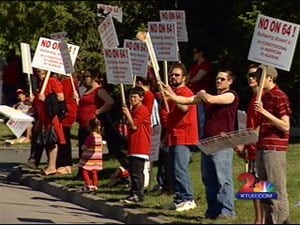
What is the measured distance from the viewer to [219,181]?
37.0ft

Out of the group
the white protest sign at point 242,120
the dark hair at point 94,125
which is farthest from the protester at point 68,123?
the white protest sign at point 242,120

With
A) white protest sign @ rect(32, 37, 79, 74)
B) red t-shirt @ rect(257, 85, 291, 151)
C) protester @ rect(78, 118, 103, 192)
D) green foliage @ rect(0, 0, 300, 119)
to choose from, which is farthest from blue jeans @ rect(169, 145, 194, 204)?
green foliage @ rect(0, 0, 300, 119)

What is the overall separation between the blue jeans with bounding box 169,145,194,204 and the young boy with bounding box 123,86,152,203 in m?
0.92

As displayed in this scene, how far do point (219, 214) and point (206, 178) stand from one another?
1.40 feet

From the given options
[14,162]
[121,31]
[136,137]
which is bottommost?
[14,162]

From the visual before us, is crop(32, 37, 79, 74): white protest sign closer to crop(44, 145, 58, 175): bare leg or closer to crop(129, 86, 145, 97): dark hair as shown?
crop(44, 145, 58, 175): bare leg

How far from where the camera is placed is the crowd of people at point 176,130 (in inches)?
415

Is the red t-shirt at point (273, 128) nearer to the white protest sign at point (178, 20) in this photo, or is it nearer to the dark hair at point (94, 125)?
the dark hair at point (94, 125)

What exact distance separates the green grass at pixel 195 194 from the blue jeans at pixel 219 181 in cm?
22

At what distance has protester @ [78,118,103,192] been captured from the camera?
14578mm

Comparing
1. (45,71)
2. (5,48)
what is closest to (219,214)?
(45,71)

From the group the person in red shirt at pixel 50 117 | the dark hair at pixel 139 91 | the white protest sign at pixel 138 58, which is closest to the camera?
the dark hair at pixel 139 91

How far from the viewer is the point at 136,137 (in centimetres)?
1337

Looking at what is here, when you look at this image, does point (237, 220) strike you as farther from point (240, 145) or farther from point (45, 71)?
point (45, 71)
